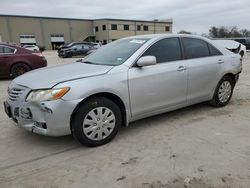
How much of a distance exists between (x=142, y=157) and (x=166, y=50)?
1904 mm

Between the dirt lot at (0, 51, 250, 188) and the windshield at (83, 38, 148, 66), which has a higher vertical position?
the windshield at (83, 38, 148, 66)

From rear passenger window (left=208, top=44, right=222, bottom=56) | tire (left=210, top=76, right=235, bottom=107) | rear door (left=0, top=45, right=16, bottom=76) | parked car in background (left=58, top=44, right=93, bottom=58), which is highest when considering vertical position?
rear passenger window (left=208, top=44, right=222, bottom=56)

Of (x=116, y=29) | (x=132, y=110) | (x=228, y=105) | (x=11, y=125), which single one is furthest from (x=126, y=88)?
(x=116, y=29)

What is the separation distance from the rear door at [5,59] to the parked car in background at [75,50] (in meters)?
14.0

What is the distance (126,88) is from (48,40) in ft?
204

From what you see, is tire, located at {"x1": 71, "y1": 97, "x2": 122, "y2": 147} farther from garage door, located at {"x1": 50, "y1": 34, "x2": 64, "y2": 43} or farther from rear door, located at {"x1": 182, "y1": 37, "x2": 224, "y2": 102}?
garage door, located at {"x1": 50, "y1": 34, "x2": 64, "y2": 43}

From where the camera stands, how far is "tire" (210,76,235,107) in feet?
16.3

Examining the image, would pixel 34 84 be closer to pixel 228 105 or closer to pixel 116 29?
pixel 228 105

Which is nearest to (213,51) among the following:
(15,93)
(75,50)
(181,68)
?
(181,68)

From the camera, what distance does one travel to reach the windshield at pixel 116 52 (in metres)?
3.85

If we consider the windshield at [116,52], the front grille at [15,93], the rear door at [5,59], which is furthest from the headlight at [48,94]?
the rear door at [5,59]

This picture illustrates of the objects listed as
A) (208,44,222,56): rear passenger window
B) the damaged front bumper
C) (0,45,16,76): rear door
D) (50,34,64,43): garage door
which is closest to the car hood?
the damaged front bumper

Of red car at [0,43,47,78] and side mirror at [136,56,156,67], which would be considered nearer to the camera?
side mirror at [136,56,156,67]

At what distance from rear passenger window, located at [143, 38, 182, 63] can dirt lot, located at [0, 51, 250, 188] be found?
1.12 metres
